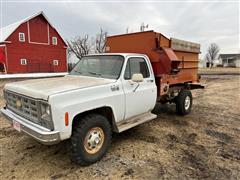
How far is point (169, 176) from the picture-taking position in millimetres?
3285

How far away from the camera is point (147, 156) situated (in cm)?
393

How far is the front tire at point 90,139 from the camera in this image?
3303 millimetres

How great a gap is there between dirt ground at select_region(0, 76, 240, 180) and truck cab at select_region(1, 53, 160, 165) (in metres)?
0.40

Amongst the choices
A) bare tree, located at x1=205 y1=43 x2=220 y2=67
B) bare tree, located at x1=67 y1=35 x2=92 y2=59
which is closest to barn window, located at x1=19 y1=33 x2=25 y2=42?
bare tree, located at x1=67 y1=35 x2=92 y2=59

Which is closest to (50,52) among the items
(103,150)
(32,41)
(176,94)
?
(32,41)

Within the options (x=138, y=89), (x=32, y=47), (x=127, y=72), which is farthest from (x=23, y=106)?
(x=32, y=47)

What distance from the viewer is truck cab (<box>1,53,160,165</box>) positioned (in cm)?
300

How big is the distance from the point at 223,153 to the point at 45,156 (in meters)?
3.63

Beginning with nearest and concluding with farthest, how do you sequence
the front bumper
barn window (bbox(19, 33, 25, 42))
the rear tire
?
the front bumper
the rear tire
barn window (bbox(19, 33, 25, 42))

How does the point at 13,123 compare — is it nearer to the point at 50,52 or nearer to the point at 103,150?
the point at 103,150

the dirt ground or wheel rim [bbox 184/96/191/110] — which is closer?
the dirt ground

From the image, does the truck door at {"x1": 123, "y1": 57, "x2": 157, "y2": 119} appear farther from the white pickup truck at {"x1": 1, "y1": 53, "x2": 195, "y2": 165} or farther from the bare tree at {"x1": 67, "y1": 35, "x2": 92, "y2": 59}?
the bare tree at {"x1": 67, "y1": 35, "x2": 92, "y2": 59}

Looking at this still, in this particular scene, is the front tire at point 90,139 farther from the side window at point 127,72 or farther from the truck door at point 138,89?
the side window at point 127,72

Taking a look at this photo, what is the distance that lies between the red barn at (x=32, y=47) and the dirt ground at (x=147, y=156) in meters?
23.0
